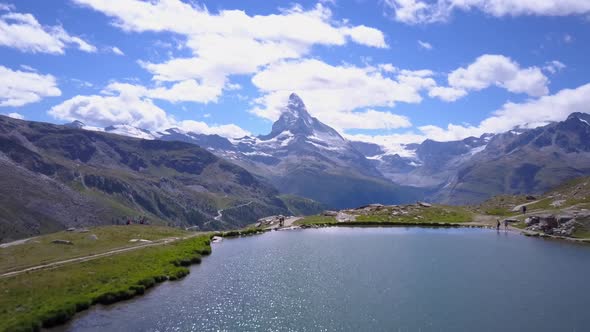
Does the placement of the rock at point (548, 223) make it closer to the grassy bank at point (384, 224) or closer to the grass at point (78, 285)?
the grassy bank at point (384, 224)

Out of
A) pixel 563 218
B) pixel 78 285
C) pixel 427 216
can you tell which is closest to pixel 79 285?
pixel 78 285

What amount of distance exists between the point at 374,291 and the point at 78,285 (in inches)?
1976

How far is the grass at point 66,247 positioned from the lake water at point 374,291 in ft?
90.6

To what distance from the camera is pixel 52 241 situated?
11744cm

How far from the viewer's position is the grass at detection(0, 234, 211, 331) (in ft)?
207

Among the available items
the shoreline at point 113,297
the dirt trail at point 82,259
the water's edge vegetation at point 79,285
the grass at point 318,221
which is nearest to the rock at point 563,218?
the shoreline at point 113,297

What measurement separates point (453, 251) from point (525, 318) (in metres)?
49.7

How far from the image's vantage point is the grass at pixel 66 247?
96.8 metres

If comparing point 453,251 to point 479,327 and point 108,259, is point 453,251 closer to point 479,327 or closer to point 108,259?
point 479,327

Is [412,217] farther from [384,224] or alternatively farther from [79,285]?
[79,285]

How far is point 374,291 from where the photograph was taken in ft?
253

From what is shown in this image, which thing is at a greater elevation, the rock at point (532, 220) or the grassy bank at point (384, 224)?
the rock at point (532, 220)

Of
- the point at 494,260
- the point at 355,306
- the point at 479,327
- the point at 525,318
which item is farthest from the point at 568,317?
the point at 494,260

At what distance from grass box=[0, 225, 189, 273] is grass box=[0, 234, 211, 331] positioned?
10506 millimetres
